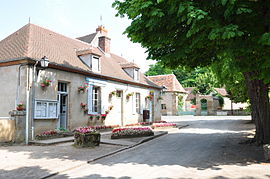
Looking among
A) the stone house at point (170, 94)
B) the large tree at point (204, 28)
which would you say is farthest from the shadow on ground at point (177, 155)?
the stone house at point (170, 94)

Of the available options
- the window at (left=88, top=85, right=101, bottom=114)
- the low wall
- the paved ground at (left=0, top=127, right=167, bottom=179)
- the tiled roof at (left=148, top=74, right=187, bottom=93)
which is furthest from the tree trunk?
the tiled roof at (left=148, top=74, right=187, bottom=93)

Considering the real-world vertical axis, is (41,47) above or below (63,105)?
above

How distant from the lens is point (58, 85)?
12570 millimetres

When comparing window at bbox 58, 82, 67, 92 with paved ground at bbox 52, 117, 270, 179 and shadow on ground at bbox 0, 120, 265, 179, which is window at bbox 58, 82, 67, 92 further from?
paved ground at bbox 52, 117, 270, 179

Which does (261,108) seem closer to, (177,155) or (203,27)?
(177,155)

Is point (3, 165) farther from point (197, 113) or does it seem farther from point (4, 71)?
point (197, 113)

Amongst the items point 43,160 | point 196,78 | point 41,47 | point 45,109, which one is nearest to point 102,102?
point 45,109

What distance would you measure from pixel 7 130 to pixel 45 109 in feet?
6.18

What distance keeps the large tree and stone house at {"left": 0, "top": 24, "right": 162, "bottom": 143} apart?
567 centimetres

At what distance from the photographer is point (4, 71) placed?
447 inches

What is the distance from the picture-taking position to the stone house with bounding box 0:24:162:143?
10.8 m

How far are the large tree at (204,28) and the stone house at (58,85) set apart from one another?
18.6ft

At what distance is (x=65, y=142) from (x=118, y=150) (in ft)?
10.6

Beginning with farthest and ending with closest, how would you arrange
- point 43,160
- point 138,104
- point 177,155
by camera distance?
point 138,104, point 177,155, point 43,160
